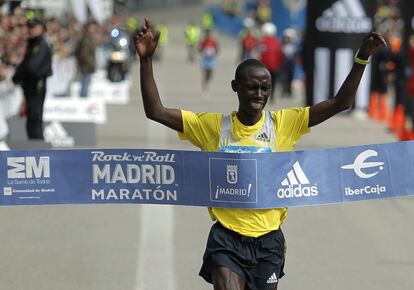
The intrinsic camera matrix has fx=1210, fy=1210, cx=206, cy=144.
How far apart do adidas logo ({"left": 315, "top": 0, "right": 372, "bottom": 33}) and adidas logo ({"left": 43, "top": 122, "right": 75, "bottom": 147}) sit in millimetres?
10559

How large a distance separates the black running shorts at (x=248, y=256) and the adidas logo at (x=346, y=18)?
20.7m

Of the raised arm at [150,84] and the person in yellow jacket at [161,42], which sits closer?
the raised arm at [150,84]

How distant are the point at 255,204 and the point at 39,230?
5.24 meters

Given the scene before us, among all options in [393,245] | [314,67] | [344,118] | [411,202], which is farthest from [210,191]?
[314,67]

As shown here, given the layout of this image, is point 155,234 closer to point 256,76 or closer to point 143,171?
point 143,171

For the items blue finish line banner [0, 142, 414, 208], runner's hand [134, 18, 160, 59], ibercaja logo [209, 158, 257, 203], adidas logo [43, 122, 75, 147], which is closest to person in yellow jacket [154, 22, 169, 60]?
adidas logo [43, 122, 75, 147]

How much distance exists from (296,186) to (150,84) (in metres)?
1.11

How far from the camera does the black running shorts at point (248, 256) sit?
604cm

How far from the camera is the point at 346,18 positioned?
2653 cm

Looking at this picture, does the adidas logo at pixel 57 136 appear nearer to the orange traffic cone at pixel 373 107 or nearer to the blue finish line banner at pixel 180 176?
the orange traffic cone at pixel 373 107

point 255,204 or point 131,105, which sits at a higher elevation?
point 131,105

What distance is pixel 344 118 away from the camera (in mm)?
25453

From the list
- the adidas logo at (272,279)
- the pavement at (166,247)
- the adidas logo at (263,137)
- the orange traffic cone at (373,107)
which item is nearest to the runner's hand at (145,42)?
the adidas logo at (263,137)

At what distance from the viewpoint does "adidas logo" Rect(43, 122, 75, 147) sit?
679 inches
